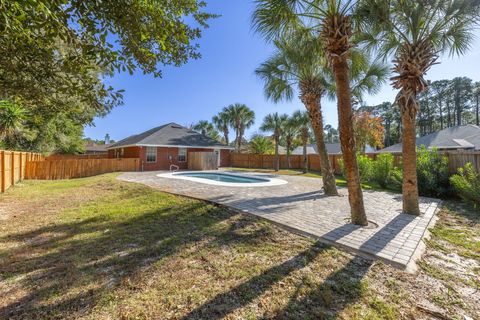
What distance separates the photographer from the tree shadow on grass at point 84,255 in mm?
2393

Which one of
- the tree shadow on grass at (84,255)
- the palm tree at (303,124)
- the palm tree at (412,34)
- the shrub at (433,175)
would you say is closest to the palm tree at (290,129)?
the palm tree at (303,124)

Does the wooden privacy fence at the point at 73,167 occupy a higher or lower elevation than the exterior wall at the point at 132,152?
lower

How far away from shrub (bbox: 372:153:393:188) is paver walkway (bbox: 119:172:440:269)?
8.81ft

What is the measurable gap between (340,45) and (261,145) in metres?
23.3

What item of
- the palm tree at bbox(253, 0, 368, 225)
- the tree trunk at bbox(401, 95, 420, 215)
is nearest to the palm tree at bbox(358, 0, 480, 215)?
the tree trunk at bbox(401, 95, 420, 215)

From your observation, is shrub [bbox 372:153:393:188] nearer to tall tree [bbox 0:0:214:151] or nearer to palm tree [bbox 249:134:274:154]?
tall tree [bbox 0:0:214:151]

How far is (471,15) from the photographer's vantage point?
5191mm

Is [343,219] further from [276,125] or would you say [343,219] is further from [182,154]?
[276,125]

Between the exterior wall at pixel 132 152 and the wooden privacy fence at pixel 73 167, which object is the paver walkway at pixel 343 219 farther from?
the exterior wall at pixel 132 152

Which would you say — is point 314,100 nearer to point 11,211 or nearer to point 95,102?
point 95,102

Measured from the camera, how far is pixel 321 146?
8172 mm

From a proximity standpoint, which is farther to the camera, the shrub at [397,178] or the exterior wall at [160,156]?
the exterior wall at [160,156]

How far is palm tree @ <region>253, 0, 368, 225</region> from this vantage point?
→ 4.51 m

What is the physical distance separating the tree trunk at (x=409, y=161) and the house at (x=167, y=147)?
58.0 ft
